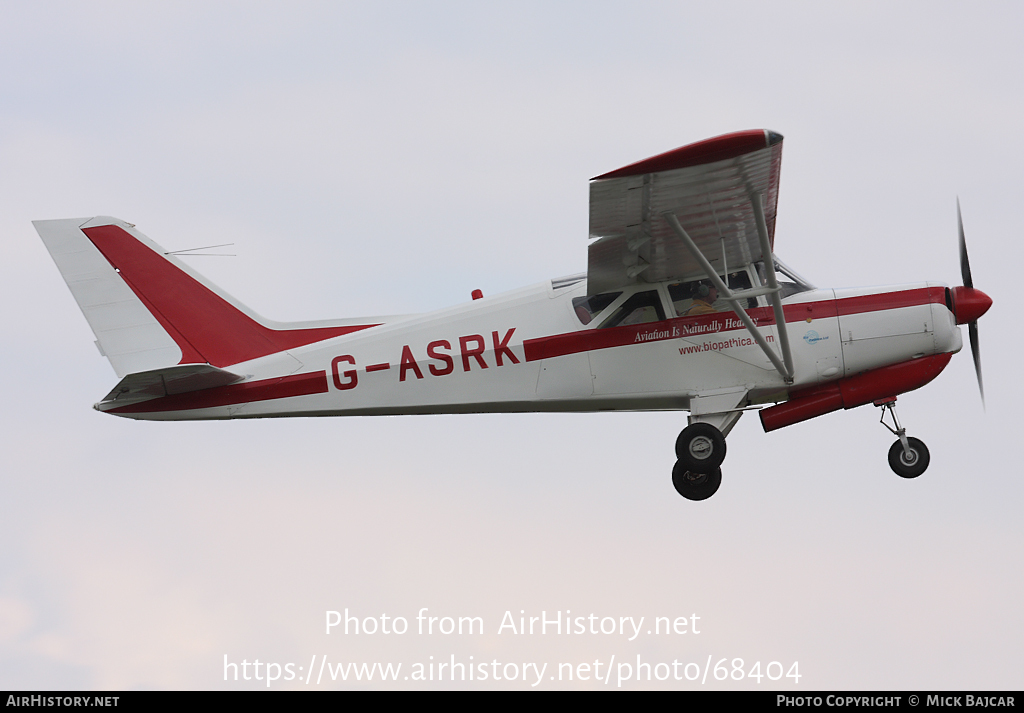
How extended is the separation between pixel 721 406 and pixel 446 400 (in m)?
2.80

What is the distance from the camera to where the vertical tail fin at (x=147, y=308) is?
11.9 meters

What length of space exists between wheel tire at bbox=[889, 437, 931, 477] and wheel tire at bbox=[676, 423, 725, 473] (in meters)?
1.91

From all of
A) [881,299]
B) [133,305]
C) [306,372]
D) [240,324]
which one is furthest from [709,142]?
[133,305]

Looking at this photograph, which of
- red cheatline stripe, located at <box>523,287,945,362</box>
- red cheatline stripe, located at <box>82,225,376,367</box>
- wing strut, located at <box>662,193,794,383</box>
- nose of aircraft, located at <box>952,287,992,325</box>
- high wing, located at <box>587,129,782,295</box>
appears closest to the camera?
high wing, located at <box>587,129,782,295</box>

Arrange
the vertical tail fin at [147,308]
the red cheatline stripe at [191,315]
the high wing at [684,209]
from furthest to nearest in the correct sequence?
the red cheatline stripe at [191,315] → the vertical tail fin at [147,308] → the high wing at [684,209]

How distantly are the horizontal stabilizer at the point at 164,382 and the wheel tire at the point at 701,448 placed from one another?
4673mm

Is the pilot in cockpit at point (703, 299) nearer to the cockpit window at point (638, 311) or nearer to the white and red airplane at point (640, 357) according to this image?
the white and red airplane at point (640, 357)

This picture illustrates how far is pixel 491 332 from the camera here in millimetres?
11523

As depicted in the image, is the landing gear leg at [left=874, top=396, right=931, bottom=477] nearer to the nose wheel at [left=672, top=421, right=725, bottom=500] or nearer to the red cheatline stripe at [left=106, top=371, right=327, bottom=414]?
the nose wheel at [left=672, top=421, right=725, bottom=500]

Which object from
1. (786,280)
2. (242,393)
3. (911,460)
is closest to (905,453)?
(911,460)

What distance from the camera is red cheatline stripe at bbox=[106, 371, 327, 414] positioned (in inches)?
451

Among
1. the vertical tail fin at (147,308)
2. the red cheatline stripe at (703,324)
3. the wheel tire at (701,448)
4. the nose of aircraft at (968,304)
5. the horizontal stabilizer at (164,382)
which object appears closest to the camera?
the horizontal stabilizer at (164,382)

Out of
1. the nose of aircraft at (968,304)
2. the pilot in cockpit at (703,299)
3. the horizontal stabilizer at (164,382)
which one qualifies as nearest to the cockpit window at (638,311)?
the pilot in cockpit at (703,299)

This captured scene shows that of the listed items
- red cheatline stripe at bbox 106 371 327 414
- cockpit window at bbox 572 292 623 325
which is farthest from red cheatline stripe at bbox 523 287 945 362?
red cheatline stripe at bbox 106 371 327 414
